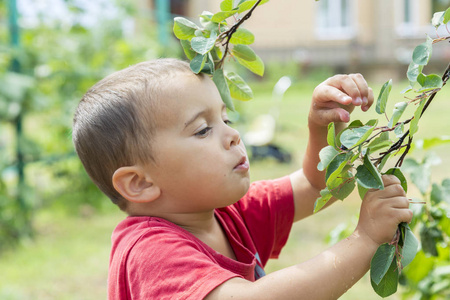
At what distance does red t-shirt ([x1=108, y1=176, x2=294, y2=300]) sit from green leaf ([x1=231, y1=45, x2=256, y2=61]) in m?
0.39

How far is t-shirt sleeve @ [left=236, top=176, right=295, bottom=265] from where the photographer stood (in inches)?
60.7

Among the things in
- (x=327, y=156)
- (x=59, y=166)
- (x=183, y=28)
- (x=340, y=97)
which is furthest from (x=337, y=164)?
(x=59, y=166)

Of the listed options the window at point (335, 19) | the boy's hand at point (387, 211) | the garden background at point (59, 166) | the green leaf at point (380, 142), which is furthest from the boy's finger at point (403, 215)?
the window at point (335, 19)

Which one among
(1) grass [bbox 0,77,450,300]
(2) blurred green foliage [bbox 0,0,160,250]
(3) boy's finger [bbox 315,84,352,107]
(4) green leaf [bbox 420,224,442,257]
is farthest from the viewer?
(2) blurred green foliage [bbox 0,0,160,250]

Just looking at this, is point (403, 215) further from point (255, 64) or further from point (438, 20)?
point (255, 64)

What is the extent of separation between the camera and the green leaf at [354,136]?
3.16 feet

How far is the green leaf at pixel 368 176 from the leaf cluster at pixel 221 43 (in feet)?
1.20

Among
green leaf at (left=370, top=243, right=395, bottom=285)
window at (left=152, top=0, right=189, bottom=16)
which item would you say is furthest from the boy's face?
window at (left=152, top=0, right=189, bottom=16)

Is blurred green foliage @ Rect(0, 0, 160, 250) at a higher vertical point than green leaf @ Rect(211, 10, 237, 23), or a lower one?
lower

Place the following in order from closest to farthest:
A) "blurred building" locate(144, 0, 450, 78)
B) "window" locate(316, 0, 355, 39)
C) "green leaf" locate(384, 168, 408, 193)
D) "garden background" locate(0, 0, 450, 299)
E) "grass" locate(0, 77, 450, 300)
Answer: "green leaf" locate(384, 168, 408, 193), "grass" locate(0, 77, 450, 300), "garden background" locate(0, 0, 450, 299), "blurred building" locate(144, 0, 450, 78), "window" locate(316, 0, 355, 39)

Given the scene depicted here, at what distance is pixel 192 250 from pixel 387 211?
381mm

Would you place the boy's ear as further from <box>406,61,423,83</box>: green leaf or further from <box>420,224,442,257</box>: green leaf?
<box>420,224,442,257</box>: green leaf

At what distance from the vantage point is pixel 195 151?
4.06ft

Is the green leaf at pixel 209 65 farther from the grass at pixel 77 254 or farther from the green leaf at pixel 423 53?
the grass at pixel 77 254
